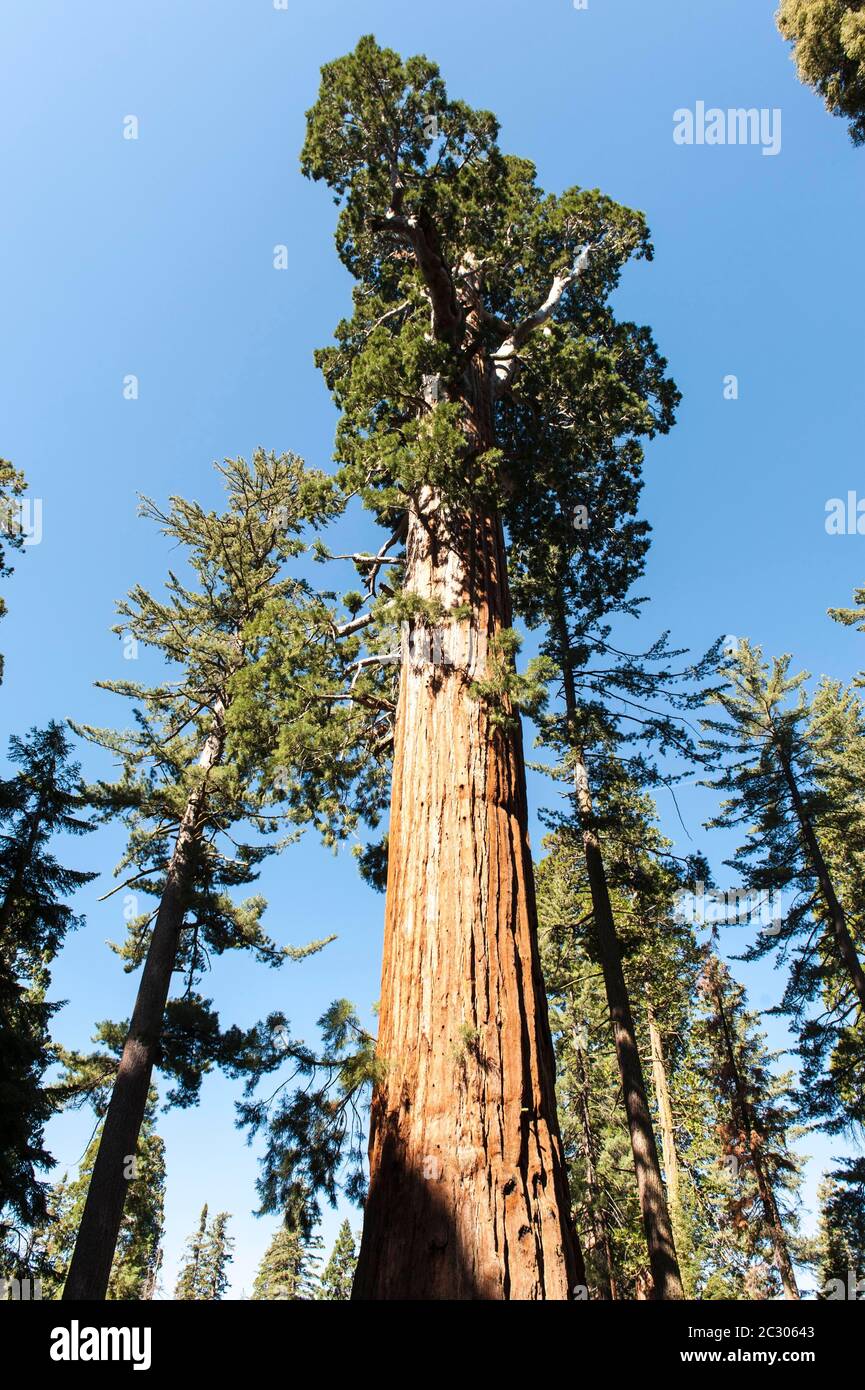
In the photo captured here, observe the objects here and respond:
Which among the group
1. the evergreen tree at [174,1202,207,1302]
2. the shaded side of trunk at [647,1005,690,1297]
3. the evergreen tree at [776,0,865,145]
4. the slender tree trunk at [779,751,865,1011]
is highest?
the evergreen tree at [776,0,865,145]

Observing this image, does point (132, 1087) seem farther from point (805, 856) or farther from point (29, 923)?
point (805, 856)

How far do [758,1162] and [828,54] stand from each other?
24160 millimetres

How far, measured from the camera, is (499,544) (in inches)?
233

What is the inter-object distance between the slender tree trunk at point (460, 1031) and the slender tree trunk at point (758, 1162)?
65.5 feet

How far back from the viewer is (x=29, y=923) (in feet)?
39.8

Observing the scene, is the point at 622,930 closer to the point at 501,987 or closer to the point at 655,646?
the point at 655,646

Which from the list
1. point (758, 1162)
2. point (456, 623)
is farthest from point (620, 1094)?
point (456, 623)

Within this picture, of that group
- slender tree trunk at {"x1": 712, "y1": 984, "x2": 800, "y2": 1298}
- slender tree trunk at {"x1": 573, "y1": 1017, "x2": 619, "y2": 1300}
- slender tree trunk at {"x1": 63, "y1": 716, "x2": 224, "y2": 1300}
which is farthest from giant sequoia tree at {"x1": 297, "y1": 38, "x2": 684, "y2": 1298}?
slender tree trunk at {"x1": 712, "y1": 984, "x2": 800, "y2": 1298}

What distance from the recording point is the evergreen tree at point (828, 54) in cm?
1029

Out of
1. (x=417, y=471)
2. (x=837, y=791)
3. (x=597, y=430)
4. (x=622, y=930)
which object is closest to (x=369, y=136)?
(x=597, y=430)

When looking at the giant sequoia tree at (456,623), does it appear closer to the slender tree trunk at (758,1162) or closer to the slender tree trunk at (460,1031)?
the slender tree trunk at (460,1031)

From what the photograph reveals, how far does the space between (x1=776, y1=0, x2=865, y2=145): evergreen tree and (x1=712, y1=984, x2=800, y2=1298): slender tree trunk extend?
21.5 metres

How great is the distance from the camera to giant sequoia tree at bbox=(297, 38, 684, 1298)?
9.42ft

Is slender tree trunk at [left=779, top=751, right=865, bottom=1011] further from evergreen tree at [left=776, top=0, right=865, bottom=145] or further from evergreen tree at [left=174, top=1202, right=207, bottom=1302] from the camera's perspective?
evergreen tree at [left=174, top=1202, right=207, bottom=1302]
